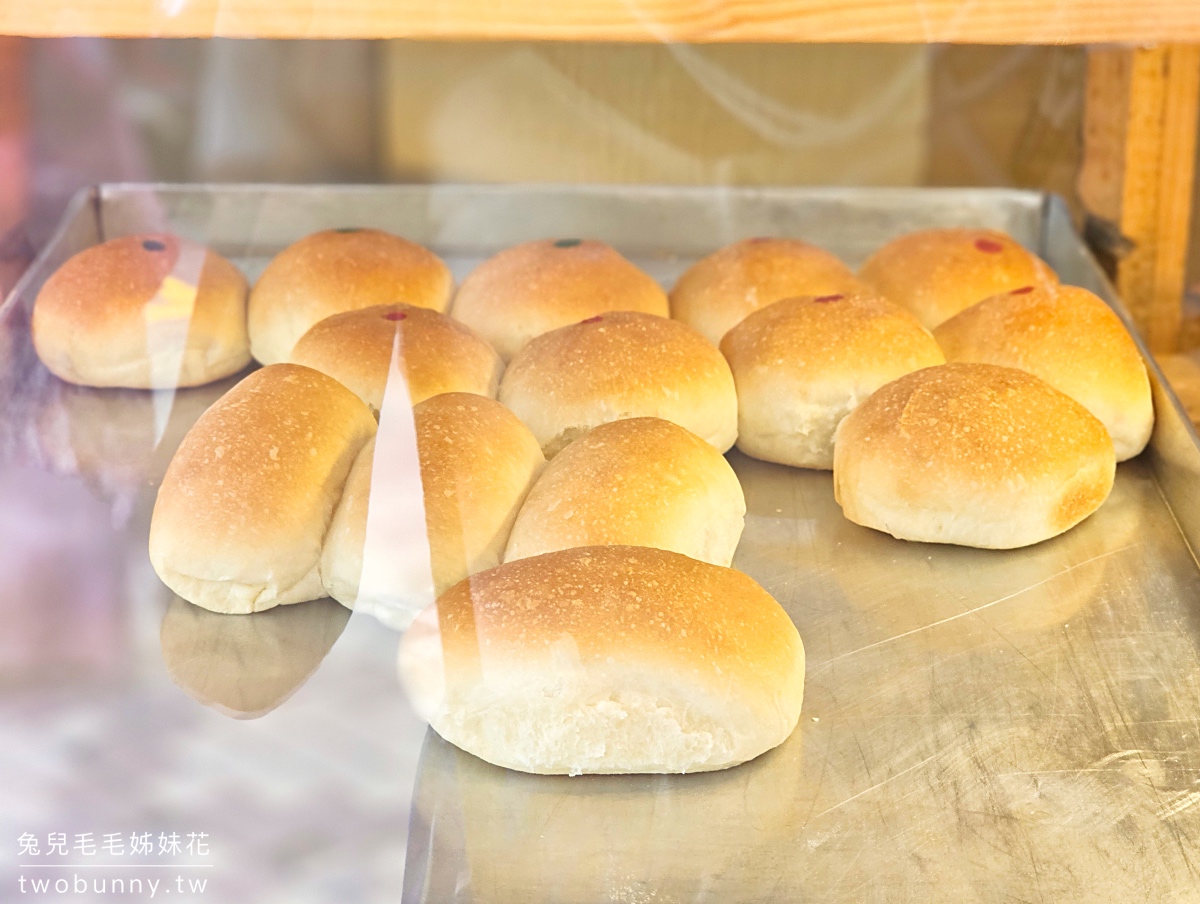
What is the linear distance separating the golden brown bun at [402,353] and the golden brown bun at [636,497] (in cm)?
22

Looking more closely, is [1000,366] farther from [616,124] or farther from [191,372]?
[191,372]

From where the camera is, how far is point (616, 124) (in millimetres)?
2182

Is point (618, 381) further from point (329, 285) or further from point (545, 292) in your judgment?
point (329, 285)

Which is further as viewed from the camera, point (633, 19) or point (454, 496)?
point (454, 496)

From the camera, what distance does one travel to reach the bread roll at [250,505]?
1.19 m

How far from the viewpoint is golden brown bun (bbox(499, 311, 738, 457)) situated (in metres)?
1.46

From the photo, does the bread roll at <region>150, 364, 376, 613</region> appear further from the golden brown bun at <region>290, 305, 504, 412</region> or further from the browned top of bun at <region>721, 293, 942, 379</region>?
the browned top of bun at <region>721, 293, 942, 379</region>

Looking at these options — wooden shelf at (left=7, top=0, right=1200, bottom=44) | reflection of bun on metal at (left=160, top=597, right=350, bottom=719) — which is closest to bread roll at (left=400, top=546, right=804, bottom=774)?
reflection of bun on metal at (left=160, top=597, right=350, bottom=719)

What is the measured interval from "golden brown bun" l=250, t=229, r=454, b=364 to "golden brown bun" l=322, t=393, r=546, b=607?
0.44m

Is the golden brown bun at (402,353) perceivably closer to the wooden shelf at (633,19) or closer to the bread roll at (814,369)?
the bread roll at (814,369)

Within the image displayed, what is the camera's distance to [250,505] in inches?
47.3


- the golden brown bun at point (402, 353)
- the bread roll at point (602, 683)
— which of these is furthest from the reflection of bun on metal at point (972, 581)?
the golden brown bun at point (402, 353)

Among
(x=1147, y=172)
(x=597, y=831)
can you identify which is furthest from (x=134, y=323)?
(x=1147, y=172)

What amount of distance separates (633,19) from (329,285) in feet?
2.51
